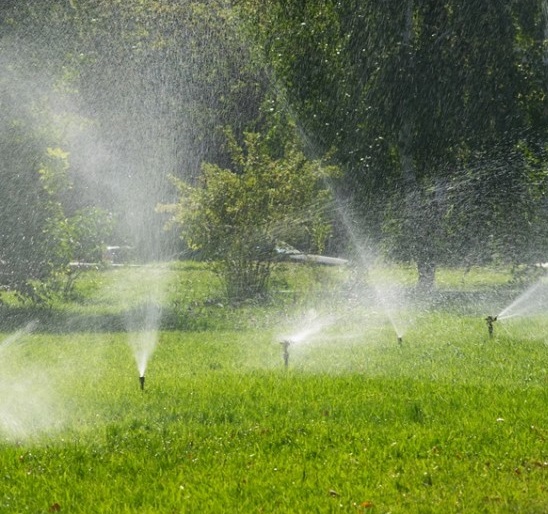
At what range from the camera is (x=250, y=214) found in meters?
18.8

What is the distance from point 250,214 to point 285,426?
1153 cm

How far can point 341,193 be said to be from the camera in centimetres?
2042

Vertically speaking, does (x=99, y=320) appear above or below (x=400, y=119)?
below

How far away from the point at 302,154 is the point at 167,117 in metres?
12.8

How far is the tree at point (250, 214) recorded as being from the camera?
1869 cm

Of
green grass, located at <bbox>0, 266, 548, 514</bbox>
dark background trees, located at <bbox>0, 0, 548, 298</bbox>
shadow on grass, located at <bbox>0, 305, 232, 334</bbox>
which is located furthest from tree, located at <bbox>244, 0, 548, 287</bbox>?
green grass, located at <bbox>0, 266, 548, 514</bbox>

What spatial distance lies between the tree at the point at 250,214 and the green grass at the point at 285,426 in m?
5.57

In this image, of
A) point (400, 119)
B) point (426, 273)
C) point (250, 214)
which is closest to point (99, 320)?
point (250, 214)

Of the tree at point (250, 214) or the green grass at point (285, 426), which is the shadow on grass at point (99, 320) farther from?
the green grass at point (285, 426)

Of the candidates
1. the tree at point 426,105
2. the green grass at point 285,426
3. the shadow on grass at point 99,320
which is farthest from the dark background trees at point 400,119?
the green grass at point 285,426

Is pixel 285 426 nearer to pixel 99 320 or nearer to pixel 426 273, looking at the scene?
pixel 99 320

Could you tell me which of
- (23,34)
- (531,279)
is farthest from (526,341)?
(23,34)

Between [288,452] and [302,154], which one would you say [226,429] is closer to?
[288,452]

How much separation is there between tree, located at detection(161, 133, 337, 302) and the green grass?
5.57 metres
